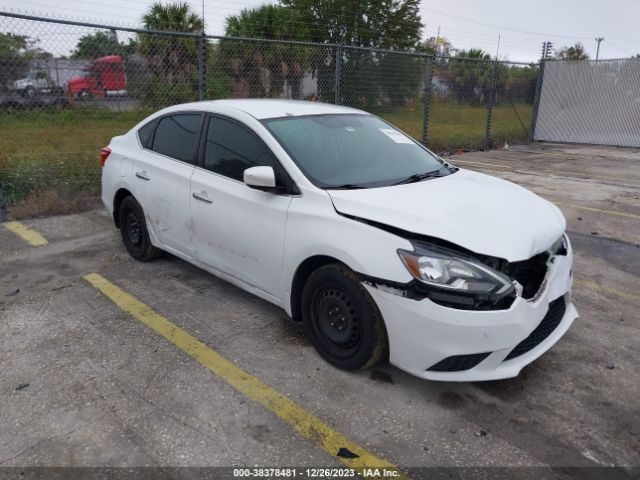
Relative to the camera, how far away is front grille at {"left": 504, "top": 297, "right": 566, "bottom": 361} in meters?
2.73

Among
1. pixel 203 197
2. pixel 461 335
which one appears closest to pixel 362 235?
pixel 461 335

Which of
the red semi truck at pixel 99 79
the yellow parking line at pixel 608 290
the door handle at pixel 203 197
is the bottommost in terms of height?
the yellow parking line at pixel 608 290

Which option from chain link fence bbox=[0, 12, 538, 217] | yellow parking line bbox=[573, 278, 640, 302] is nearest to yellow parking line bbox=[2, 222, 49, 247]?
chain link fence bbox=[0, 12, 538, 217]

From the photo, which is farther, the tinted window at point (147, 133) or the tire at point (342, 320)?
the tinted window at point (147, 133)

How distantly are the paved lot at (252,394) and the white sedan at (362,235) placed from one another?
0.88ft

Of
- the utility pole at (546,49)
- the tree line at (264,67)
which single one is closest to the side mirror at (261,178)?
the tree line at (264,67)

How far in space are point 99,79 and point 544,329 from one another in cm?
648

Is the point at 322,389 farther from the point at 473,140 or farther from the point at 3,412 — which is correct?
the point at 473,140

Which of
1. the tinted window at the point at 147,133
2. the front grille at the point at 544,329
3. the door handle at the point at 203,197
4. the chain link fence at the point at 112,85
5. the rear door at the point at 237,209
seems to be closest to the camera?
the front grille at the point at 544,329

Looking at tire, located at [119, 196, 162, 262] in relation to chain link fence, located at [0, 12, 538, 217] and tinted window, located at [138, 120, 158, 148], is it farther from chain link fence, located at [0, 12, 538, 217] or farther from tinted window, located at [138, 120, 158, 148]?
chain link fence, located at [0, 12, 538, 217]

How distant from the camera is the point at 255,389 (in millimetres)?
2938

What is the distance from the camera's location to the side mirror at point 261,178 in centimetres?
316

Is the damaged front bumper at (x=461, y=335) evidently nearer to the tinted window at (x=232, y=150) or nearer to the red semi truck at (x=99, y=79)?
the tinted window at (x=232, y=150)

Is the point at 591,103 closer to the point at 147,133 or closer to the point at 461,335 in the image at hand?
the point at 147,133
